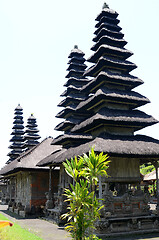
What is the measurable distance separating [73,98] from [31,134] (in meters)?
23.3

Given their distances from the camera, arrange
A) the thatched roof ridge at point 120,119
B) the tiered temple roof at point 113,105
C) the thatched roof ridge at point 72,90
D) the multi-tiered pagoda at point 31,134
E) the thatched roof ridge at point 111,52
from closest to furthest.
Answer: the tiered temple roof at point 113,105, the thatched roof ridge at point 120,119, the thatched roof ridge at point 111,52, the thatched roof ridge at point 72,90, the multi-tiered pagoda at point 31,134

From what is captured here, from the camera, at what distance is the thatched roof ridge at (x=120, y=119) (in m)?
16.6

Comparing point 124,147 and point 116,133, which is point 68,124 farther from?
point 124,147

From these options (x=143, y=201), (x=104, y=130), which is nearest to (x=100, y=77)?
(x=104, y=130)

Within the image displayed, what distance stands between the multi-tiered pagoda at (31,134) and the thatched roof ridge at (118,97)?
2755 cm

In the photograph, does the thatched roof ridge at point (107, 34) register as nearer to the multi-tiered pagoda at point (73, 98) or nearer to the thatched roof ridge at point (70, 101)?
the multi-tiered pagoda at point (73, 98)

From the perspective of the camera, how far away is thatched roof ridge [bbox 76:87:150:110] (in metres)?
17.7

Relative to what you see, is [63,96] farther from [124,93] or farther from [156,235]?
[156,235]

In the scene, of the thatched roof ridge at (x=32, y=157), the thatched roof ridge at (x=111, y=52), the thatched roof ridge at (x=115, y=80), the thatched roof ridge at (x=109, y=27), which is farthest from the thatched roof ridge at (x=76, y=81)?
the thatched roof ridge at (x=32, y=157)

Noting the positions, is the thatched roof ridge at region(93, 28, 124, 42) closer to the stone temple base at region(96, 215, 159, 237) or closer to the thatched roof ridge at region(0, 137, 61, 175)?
the thatched roof ridge at region(0, 137, 61, 175)

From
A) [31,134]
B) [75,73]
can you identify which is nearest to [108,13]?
[75,73]

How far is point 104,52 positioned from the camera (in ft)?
66.5

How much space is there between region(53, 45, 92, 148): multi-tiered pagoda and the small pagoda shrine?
17 centimetres

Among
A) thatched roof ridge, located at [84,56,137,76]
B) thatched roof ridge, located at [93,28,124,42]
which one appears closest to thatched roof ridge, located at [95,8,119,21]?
thatched roof ridge, located at [93,28,124,42]
